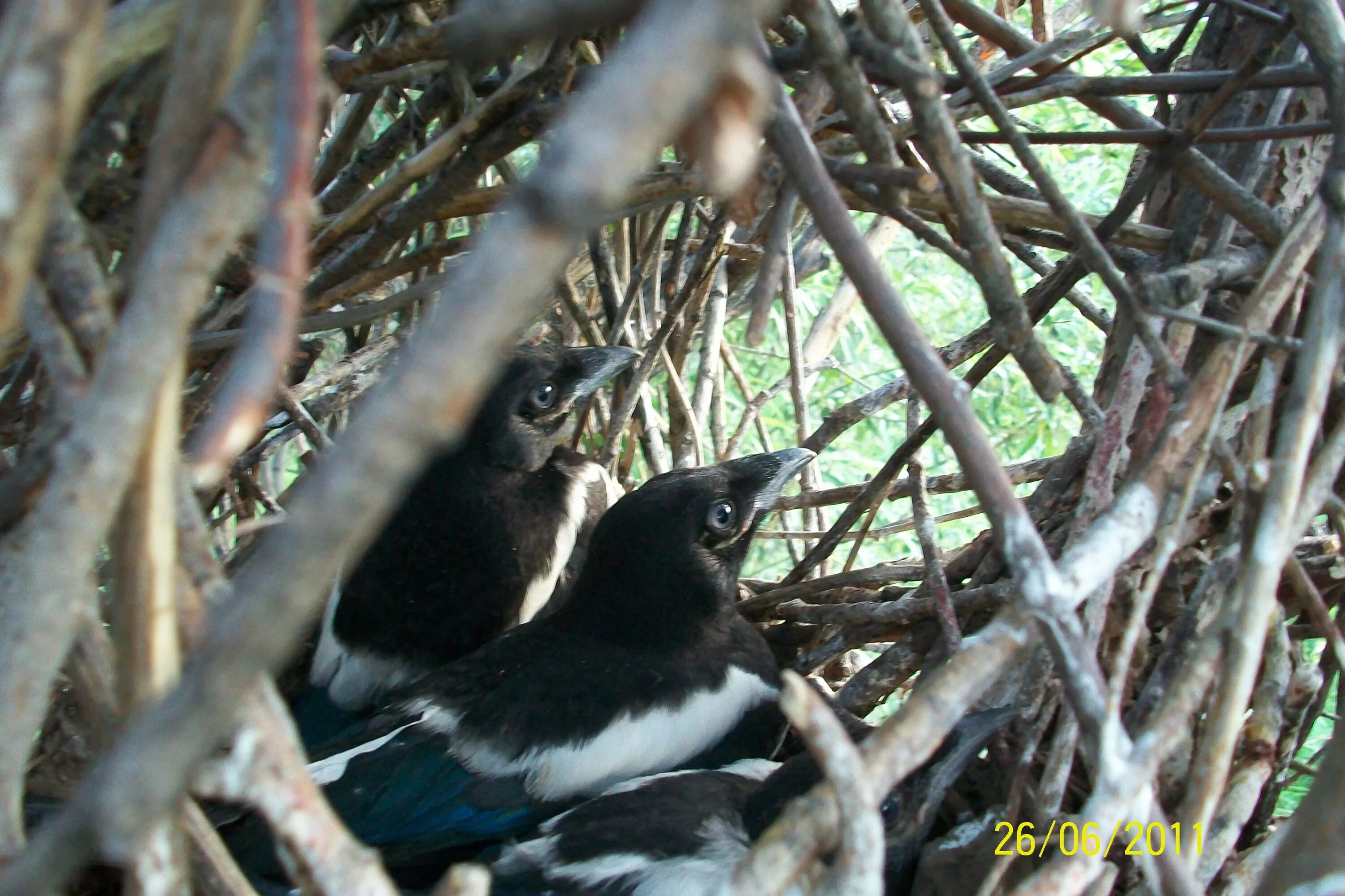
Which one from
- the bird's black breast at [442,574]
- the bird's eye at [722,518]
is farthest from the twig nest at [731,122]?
the bird's black breast at [442,574]

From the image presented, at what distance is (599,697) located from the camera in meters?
1.31

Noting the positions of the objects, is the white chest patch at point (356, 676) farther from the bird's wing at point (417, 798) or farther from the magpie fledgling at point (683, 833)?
the magpie fledgling at point (683, 833)

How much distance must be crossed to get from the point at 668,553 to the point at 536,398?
306 mm

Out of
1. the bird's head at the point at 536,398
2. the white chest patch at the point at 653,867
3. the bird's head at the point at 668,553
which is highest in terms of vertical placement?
the bird's head at the point at 536,398

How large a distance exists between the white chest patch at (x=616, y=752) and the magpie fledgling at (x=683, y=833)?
0.21 feet

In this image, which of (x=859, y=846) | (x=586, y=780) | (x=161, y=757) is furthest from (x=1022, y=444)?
(x=161, y=757)

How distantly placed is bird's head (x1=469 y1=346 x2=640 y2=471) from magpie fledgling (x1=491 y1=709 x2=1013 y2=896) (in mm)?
558

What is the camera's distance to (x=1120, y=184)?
324 cm

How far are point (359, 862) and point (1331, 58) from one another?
87 centimetres

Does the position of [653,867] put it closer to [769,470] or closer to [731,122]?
[769,470]

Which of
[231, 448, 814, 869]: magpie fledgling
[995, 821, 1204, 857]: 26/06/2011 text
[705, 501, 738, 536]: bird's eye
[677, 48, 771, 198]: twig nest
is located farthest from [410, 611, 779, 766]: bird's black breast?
[677, 48, 771, 198]: twig nest

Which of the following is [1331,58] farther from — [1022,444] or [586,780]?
[1022,444]

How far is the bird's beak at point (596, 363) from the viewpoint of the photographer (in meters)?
1.65

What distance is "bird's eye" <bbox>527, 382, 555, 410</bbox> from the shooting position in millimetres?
1624
